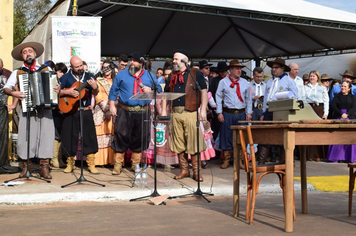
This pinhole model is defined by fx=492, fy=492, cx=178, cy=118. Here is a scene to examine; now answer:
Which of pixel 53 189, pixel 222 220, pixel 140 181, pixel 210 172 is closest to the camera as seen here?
pixel 222 220

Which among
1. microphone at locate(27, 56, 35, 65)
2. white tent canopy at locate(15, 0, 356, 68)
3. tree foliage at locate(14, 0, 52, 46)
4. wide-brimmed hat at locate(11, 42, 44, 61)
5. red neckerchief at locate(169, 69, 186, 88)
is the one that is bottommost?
red neckerchief at locate(169, 69, 186, 88)

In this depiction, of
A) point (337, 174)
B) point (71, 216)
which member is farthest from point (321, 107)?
point (71, 216)

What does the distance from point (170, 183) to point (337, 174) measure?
13.1ft

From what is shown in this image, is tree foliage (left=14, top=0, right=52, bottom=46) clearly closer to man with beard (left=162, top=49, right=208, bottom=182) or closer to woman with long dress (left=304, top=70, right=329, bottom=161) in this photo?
woman with long dress (left=304, top=70, right=329, bottom=161)

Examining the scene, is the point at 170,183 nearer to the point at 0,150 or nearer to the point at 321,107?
the point at 0,150

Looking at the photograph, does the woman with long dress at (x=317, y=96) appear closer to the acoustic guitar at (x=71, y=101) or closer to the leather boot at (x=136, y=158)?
the leather boot at (x=136, y=158)

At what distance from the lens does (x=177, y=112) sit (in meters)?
9.06

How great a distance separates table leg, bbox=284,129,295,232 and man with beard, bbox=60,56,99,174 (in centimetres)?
479

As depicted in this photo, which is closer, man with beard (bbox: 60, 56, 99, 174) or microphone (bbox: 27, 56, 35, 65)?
microphone (bbox: 27, 56, 35, 65)

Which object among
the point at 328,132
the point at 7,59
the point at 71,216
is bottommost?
the point at 71,216

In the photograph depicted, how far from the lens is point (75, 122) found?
939cm

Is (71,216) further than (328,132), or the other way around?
(71,216)

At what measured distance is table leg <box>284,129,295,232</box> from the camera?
5051mm

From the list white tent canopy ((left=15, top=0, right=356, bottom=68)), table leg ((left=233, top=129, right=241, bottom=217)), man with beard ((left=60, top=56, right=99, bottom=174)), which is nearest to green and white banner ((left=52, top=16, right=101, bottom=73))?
white tent canopy ((left=15, top=0, right=356, bottom=68))
